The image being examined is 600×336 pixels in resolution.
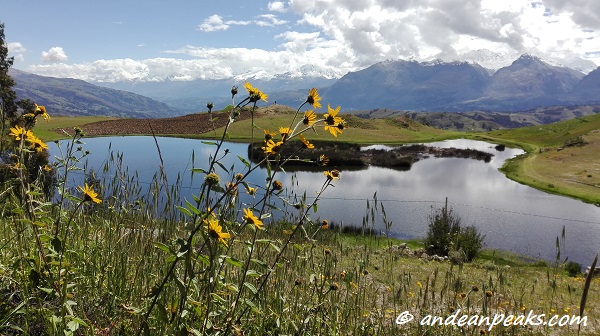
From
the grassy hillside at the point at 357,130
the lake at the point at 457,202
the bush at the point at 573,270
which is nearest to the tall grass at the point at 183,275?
the lake at the point at 457,202

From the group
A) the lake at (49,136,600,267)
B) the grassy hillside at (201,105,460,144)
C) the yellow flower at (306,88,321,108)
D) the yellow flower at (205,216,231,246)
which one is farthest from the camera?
the grassy hillside at (201,105,460,144)

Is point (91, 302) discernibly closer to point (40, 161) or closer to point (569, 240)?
point (40, 161)

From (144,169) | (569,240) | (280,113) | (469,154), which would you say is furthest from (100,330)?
(280,113)

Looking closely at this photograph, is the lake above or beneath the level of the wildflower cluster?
beneath

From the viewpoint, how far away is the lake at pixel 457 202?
20078 millimetres

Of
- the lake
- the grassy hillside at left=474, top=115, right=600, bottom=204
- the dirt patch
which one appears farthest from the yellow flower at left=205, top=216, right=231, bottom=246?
the dirt patch

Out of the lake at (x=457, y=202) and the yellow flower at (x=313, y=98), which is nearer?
the yellow flower at (x=313, y=98)

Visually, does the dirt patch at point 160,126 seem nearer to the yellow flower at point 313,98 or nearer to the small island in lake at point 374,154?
the small island in lake at point 374,154

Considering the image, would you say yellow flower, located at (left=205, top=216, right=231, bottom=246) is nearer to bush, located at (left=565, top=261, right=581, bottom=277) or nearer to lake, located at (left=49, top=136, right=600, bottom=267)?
lake, located at (left=49, top=136, right=600, bottom=267)

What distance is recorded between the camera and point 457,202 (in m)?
28.2

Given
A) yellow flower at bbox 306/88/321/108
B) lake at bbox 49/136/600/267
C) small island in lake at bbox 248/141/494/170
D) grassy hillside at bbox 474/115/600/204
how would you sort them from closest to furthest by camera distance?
yellow flower at bbox 306/88/321/108, lake at bbox 49/136/600/267, grassy hillside at bbox 474/115/600/204, small island in lake at bbox 248/141/494/170

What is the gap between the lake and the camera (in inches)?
790

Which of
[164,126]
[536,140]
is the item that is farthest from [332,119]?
[536,140]

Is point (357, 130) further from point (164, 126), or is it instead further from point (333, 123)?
point (333, 123)
